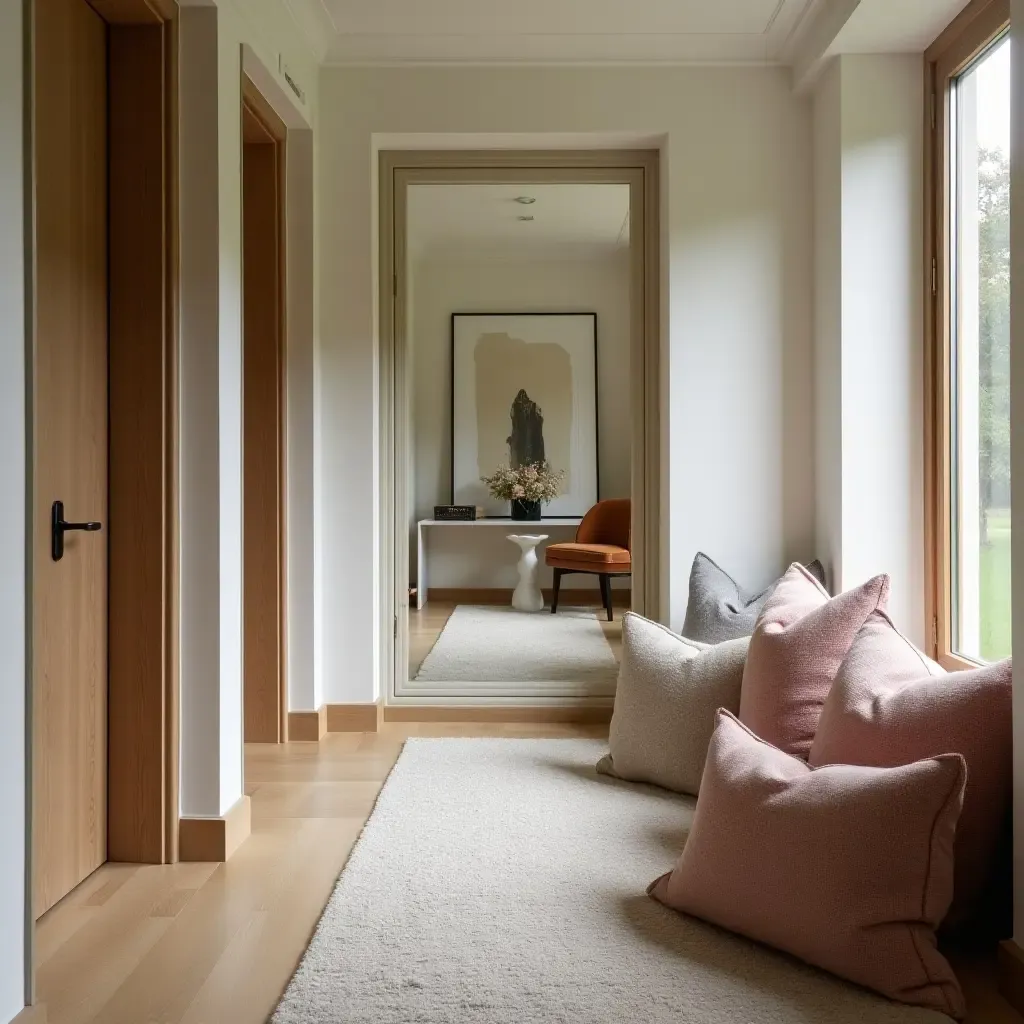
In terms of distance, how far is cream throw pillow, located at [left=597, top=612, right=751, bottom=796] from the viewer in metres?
3.05

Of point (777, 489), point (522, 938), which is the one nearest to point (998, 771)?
point (522, 938)

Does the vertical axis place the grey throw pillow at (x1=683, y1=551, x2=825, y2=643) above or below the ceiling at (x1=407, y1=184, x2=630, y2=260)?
below

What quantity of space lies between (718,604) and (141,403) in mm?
2081

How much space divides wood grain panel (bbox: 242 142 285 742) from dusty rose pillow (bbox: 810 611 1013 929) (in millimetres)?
2129

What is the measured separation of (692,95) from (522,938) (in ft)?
10.2

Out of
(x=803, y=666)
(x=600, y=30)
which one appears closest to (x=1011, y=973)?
(x=803, y=666)

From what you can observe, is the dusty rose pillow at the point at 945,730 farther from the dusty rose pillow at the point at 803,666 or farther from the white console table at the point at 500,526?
the white console table at the point at 500,526

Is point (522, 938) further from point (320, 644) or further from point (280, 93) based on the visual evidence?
point (280, 93)

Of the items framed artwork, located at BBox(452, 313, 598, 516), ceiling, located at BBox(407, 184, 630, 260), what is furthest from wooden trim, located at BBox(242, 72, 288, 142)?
framed artwork, located at BBox(452, 313, 598, 516)

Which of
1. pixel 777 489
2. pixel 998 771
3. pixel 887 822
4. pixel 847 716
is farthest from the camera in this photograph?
pixel 777 489

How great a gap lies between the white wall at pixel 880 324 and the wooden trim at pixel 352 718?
181cm

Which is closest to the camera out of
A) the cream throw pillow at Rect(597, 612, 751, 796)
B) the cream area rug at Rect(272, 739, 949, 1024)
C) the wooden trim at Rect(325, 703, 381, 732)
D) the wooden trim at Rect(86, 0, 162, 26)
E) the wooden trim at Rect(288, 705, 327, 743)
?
the cream area rug at Rect(272, 739, 949, 1024)

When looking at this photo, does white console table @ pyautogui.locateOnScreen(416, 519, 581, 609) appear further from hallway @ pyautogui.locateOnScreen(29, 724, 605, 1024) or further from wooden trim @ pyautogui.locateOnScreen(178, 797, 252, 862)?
wooden trim @ pyautogui.locateOnScreen(178, 797, 252, 862)

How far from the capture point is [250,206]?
3.72m
